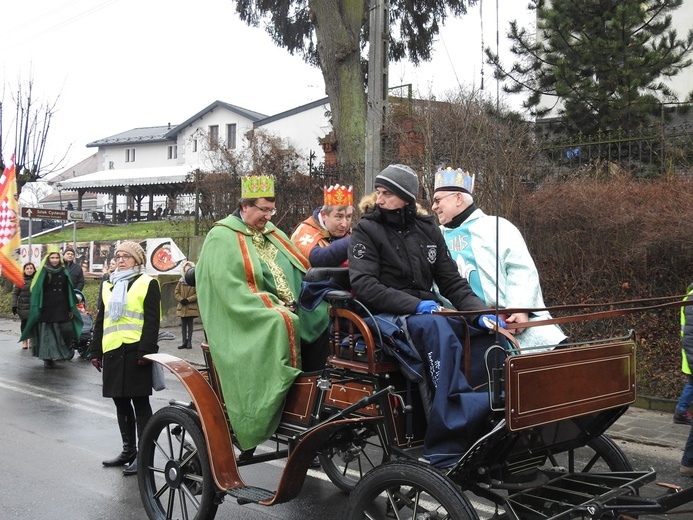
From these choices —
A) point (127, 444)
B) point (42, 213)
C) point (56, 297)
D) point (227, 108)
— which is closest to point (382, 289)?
point (127, 444)

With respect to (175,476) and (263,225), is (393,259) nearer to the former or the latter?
(263,225)

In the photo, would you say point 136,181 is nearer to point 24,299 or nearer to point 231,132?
point 231,132

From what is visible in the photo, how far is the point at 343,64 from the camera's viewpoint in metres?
16.4

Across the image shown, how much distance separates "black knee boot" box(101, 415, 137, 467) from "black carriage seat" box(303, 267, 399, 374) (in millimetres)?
2880

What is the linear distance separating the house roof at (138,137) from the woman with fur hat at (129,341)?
56.6m

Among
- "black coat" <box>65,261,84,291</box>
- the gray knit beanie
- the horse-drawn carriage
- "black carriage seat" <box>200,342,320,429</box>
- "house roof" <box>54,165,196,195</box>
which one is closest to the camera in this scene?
the horse-drawn carriage

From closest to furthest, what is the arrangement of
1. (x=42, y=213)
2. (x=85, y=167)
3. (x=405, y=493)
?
1. (x=405, y=493)
2. (x=42, y=213)
3. (x=85, y=167)

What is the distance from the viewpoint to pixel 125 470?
598 cm

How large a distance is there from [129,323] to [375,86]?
6226 millimetres

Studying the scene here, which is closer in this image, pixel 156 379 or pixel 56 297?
pixel 156 379

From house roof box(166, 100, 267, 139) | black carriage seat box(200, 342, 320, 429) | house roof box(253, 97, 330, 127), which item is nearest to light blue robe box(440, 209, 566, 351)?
black carriage seat box(200, 342, 320, 429)

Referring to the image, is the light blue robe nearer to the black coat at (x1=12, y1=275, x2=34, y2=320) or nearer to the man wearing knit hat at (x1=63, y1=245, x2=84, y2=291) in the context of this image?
the black coat at (x1=12, y1=275, x2=34, y2=320)

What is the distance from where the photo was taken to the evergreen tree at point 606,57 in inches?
478

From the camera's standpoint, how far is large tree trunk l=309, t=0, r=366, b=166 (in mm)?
16234
